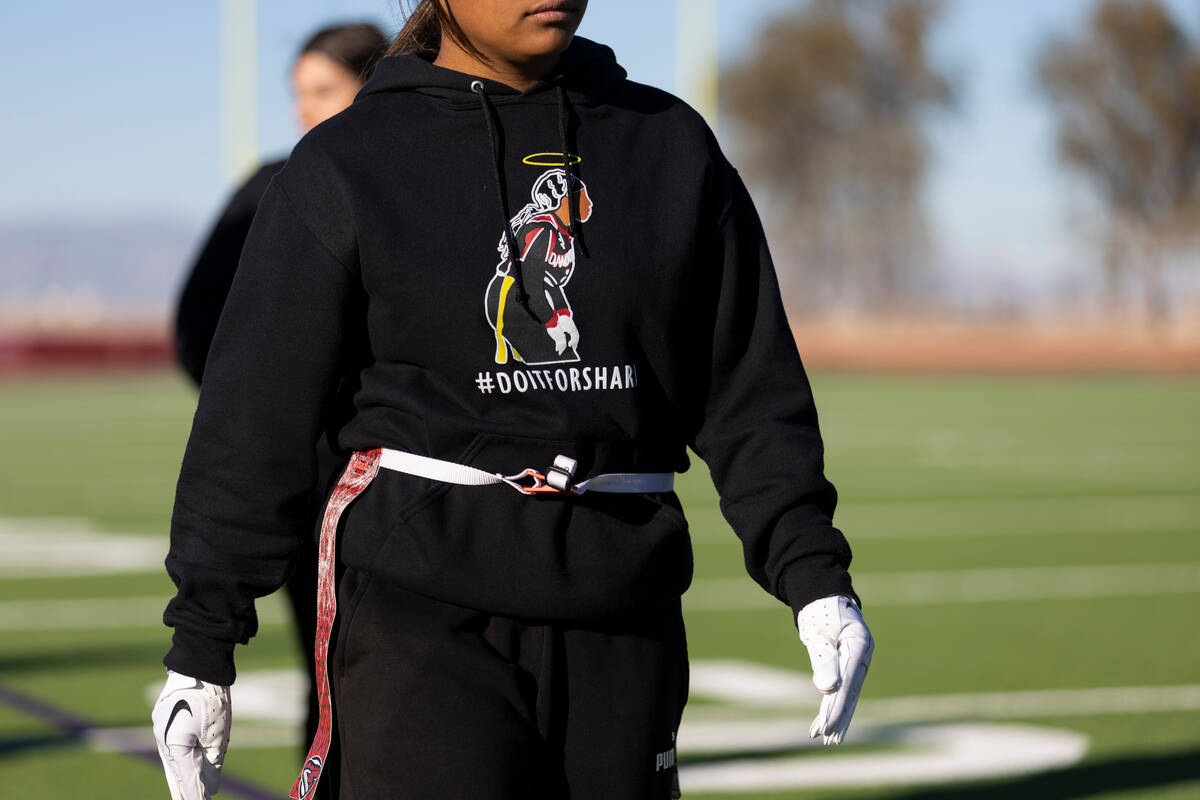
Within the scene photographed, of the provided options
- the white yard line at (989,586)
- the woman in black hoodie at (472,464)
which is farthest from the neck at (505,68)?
the white yard line at (989,586)

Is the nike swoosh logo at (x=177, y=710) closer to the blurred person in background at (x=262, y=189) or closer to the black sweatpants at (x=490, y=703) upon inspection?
the black sweatpants at (x=490, y=703)

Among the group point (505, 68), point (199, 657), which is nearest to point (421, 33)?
point (505, 68)

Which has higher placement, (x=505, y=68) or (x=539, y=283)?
(x=505, y=68)

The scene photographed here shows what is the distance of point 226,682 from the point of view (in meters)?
2.32

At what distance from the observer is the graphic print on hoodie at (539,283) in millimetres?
2297

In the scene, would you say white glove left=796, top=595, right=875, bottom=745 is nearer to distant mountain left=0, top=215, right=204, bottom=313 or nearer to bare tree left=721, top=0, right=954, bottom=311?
bare tree left=721, top=0, right=954, bottom=311

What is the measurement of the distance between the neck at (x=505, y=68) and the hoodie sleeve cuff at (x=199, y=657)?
78 centimetres

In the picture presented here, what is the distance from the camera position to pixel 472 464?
7.55ft

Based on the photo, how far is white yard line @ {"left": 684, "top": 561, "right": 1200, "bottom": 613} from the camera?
8.35 m

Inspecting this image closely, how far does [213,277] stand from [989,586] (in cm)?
537

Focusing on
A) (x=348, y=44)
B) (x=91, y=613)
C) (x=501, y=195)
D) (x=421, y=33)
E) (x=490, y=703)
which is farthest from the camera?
(x=91, y=613)

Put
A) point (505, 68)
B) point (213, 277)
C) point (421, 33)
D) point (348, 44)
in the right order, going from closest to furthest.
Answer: point (505, 68) < point (421, 33) < point (348, 44) < point (213, 277)

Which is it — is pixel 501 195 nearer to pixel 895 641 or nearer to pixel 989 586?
pixel 895 641

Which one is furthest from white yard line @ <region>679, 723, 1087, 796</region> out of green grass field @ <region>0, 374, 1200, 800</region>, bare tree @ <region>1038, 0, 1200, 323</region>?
bare tree @ <region>1038, 0, 1200, 323</region>
